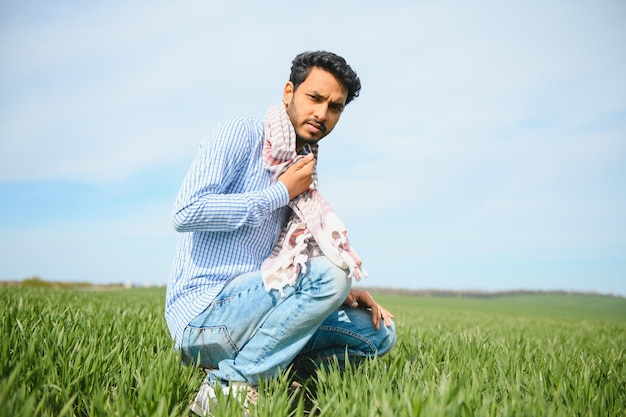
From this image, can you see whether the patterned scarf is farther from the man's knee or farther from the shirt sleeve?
the shirt sleeve

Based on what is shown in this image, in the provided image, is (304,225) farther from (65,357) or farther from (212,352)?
(65,357)

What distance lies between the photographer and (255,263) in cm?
292

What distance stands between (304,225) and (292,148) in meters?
0.45

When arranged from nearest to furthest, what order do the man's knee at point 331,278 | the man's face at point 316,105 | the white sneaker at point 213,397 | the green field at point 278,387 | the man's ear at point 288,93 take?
the green field at point 278,387 → the white sneaker at point 213,397 → the man's knee at point 331,278 → the man's face at point 316,105 → the man's ear at point 288,93

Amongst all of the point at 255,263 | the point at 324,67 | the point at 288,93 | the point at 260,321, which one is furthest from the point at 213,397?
the point at 324,67

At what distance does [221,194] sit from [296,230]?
1.61ft

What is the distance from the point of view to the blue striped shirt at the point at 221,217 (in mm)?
2611

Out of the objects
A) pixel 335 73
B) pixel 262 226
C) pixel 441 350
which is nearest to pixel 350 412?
pixel 262 226

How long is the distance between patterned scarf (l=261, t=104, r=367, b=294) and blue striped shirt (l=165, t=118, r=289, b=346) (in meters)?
0.09

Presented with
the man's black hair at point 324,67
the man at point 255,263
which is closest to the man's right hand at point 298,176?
the man at point 255,263

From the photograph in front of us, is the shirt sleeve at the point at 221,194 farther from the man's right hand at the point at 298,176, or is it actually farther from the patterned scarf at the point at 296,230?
the patterned scarf at the point at 296,230

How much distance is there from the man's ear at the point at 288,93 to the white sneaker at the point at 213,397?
5.51ft

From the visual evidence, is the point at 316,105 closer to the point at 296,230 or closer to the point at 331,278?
the point at 296,230

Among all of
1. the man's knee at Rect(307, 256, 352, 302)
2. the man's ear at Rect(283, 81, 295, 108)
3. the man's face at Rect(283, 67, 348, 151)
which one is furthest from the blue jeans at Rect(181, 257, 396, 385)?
the man's ear at Rect(283, 81, 295, 108)
